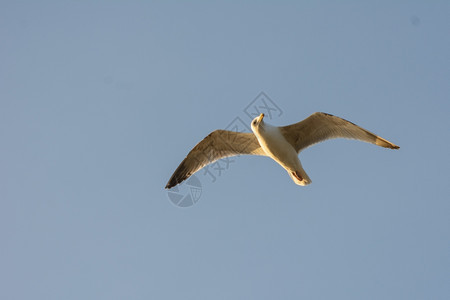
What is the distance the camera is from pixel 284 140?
9336 millimetres

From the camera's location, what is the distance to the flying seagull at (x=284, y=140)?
29.9 ft

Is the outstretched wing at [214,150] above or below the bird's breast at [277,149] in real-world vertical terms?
above

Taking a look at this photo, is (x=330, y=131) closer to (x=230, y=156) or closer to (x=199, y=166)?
(x=230, y=156)

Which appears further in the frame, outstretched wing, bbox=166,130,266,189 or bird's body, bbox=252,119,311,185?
outstretched wing, bbox=166,130,266,189

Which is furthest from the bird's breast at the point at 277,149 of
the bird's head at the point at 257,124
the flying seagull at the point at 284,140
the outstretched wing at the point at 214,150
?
the outstretched wing at the point at 214,150

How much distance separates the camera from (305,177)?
9.10 m

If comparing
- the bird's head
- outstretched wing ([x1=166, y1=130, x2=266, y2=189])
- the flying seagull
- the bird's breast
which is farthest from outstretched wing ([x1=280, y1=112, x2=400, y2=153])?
outstretched wing ([x1=166, y1=130, x2=266, y2=189])

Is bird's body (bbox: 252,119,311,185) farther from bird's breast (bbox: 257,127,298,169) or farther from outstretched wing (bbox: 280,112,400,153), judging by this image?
outstretched wing (bbox: 280,112,400,153)

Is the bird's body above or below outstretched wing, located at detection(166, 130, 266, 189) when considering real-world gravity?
below

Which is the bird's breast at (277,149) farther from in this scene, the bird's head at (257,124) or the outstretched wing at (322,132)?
the outstretched wing at (322,132)

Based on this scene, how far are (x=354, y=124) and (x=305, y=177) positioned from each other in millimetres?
1260

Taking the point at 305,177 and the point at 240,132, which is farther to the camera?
the point at 240,132

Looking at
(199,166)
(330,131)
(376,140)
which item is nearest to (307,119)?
(330,131)

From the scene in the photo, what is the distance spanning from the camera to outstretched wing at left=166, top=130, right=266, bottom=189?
32.0ft
